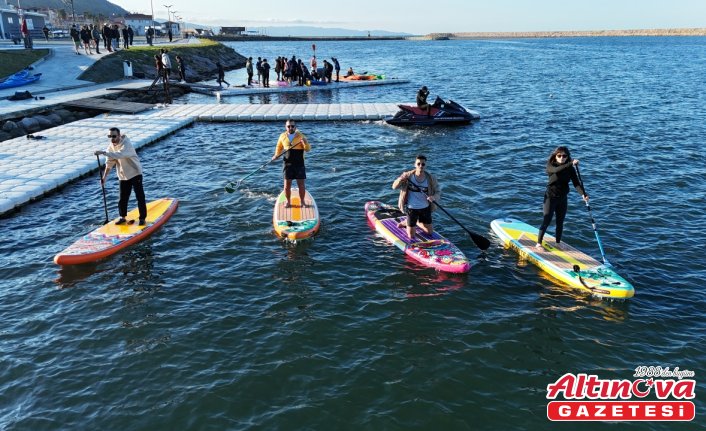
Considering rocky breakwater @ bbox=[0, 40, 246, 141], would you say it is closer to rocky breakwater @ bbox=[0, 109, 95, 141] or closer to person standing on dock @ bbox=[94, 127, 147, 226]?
rocky breakwater @ bbox=[0, 109, 95, 141]

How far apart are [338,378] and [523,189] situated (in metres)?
12.4

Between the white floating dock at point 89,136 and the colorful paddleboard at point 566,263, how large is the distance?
15020mm

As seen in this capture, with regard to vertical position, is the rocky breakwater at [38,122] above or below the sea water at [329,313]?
above

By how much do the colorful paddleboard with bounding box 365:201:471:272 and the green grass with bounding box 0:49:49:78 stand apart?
3307 cm

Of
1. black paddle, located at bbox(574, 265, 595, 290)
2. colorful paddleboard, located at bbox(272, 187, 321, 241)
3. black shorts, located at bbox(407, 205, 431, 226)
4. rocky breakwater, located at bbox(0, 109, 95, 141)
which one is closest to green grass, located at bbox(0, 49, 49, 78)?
rocky breakwater, located at bbox(0, 109, 95, 141)

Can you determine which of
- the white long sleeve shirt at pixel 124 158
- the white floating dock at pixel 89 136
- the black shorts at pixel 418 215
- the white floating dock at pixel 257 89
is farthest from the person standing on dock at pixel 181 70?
the black shorts at pixel 418 215

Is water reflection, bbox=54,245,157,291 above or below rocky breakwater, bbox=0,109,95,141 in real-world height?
below

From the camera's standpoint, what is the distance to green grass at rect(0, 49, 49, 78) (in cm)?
3509

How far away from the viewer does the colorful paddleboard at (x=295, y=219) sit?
13.7 meters

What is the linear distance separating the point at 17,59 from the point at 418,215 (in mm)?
38219

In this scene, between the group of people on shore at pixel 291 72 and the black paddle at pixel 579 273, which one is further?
the group of people on shore at pixel 291 72

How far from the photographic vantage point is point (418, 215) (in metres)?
12.8

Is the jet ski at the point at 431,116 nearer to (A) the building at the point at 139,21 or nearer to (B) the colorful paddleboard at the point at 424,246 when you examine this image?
(B) the colorful paddleboard at the point at 424,246

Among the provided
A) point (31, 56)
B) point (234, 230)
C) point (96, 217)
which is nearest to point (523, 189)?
point (234, 230)
